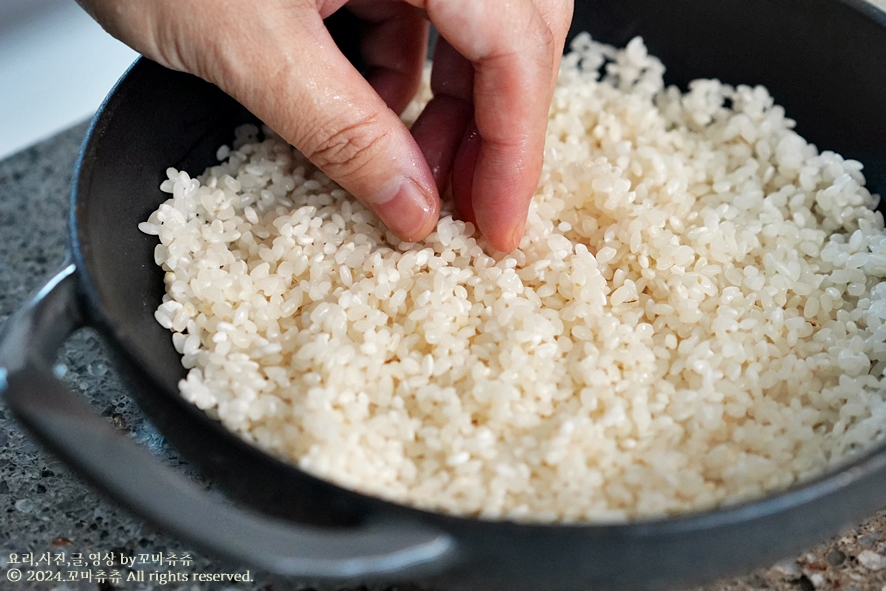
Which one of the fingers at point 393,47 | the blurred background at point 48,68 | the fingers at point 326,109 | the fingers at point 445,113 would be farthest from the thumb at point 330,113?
the blurred background at point 48,68

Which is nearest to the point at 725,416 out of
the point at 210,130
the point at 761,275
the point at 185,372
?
the point at 761,275

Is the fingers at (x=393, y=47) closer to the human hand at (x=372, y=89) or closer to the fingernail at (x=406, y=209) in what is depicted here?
the human hand at (x=372, y=89)

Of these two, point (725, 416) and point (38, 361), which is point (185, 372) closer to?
point (38, 361)

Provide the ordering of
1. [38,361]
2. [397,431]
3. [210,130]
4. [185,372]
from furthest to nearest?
Answer: [210,130] < [185,372] < [397,431] < [38,361]

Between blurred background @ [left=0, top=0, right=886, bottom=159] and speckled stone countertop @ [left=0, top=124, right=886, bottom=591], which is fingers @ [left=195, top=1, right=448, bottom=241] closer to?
speckled stone countertop @ [left=0, top=124, right=886, bottom=591]

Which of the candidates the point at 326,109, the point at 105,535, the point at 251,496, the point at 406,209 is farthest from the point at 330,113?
the point at 105,535

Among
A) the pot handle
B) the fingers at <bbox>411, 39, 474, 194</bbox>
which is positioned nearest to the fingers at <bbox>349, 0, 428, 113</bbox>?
the fingers at <bbox>411, 39, 474, 194</bbox>
